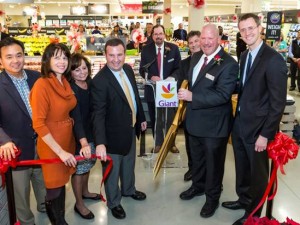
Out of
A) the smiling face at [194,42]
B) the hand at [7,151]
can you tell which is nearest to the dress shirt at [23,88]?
the hand at [7,151]

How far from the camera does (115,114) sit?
291 centimetres

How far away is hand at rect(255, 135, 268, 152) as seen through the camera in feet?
8.48

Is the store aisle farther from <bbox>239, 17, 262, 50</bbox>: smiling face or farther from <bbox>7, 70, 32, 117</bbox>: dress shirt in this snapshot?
<bbox>239, 17, 262, 50</bbox>: smiling face

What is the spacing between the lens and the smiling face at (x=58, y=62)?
2.34m

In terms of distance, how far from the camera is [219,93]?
9.29ft

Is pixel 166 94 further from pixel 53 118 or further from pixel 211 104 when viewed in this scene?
pixel 53 118

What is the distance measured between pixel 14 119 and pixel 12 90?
0.21m

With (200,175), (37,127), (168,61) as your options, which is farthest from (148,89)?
(37,127)

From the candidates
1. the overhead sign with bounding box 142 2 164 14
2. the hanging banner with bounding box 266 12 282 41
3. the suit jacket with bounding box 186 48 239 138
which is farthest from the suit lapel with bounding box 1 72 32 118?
the overhead sign with bounding box 142 2 164 14

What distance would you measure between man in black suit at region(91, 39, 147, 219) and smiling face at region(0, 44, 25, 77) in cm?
64

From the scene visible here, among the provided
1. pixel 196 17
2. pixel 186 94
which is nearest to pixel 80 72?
pixel 186 94

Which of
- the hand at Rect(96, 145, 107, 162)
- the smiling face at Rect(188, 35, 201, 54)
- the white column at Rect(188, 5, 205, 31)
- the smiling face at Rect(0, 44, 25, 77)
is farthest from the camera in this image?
the white column at Rect(188, 5, 205, 31)

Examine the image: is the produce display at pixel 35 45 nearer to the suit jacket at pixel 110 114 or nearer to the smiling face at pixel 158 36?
the smiling face at pixel 158 36

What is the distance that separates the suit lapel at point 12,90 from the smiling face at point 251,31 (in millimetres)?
1775
